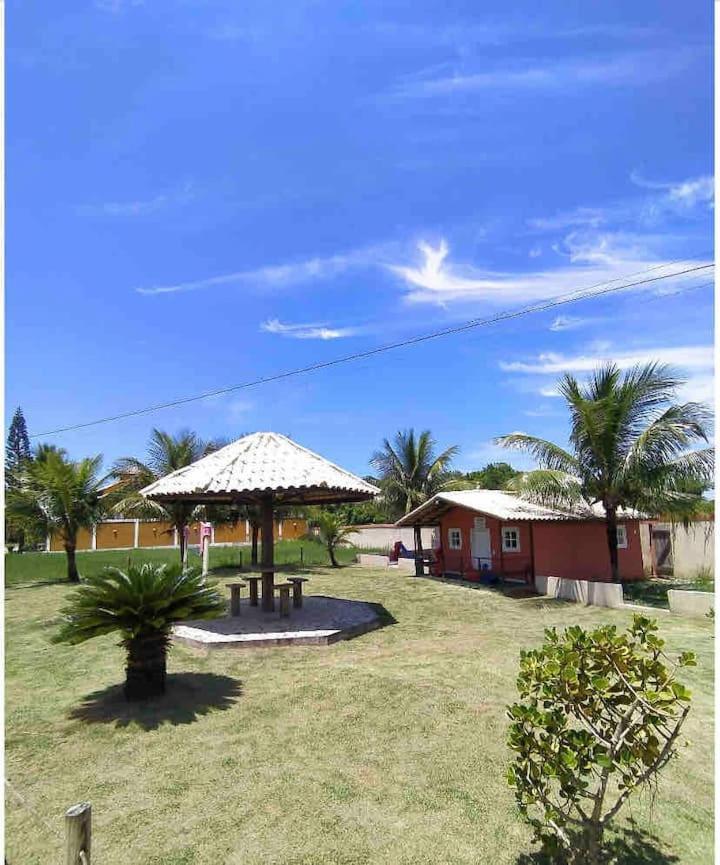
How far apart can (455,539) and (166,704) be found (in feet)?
55.9

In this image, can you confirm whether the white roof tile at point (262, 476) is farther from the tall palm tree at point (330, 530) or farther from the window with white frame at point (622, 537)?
the tall palm tree at point (330, 530)

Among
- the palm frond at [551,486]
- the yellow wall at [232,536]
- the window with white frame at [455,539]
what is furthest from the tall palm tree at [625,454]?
the yellow wall at [232,536]

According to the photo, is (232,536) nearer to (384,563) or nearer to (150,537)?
(150,537)

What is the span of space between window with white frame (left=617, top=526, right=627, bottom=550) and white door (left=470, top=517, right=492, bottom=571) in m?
4.91

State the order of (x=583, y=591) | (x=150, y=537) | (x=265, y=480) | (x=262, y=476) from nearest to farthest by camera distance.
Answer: (x=265, y=480) < (x=262, y=476) < (x=583, y=591) < (x=150, y=537)

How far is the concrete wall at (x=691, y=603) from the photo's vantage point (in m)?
12.4

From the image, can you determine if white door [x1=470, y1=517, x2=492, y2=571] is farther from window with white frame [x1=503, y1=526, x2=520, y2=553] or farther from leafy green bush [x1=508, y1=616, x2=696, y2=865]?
leafy green bush [x1=508, y1=616, x2=696, y2=865]

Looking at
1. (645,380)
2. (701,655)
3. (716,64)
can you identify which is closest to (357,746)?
(716,64)

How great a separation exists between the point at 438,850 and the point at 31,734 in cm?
468

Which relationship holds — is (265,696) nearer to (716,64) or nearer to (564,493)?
(716,64)

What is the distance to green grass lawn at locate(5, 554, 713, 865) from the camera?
3.96 metres

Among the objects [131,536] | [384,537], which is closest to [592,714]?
[384,537]

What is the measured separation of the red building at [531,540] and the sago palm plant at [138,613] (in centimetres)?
1209

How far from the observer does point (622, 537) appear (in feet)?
68.1
